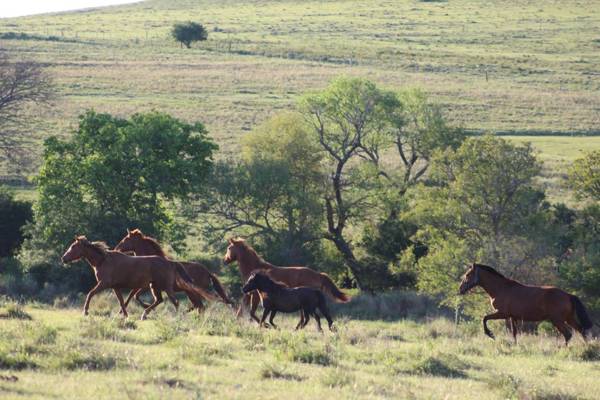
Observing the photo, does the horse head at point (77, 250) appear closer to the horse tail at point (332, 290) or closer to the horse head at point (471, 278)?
the horse tail at point (332, 290)

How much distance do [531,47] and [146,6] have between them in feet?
246

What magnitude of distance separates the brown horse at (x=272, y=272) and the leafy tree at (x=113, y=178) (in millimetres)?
10041

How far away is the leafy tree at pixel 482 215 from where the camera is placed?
27.7 m

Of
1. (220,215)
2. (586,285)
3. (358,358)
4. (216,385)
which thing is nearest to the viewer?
(216,385)

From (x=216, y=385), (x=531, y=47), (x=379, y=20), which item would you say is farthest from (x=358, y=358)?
(x=379, y=20)

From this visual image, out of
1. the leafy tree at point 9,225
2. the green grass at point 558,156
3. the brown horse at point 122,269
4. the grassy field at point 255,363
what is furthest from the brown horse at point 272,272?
the green grass at point 558,156

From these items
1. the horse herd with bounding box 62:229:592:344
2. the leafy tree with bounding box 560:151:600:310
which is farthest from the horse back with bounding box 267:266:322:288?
the leafy tree with bounding box 560:151:600:310

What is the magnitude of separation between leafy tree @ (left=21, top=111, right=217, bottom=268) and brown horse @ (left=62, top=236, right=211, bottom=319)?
472 inches

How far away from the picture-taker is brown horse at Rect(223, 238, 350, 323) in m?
22.1

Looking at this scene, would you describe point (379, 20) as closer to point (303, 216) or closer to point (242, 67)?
point (242, 67)

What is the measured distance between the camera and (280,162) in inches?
1367

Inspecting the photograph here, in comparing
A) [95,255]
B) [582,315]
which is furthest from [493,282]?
[95,255]

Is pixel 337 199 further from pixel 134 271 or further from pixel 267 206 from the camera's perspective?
pixel 134 271

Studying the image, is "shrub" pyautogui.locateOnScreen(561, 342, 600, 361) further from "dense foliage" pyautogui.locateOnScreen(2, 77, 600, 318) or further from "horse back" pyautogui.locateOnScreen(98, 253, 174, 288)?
"dense foliage" pyautogui.locateOnScreen(2, 77, 600, 318)
